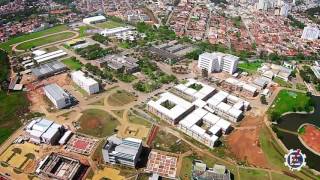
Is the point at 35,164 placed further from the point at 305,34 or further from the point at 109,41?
the point at 305,34

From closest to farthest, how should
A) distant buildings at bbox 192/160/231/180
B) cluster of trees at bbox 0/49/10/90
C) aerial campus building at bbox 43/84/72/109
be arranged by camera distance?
distant buildings at bbox 192/160/231/180
aerial campus building at bbox 43/84/72/109
cluster of trees at bbox 0/49/10/90

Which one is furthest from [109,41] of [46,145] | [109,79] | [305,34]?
[305,34]

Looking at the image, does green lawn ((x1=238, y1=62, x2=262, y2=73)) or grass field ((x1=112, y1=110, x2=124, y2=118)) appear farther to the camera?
green lawn ((x1=238, y1=62, x2=262, y2=73))

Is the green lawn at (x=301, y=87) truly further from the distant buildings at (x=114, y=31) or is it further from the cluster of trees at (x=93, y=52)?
the distant buildings at (x=114, y=31)

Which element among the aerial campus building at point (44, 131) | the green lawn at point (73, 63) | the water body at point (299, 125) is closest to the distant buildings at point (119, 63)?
the green lawn at point (73, 63)

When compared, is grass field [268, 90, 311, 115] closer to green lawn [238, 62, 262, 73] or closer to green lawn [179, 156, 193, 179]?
green lawn [238, 62, 262, 73]

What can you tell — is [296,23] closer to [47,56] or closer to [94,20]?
[94,20]

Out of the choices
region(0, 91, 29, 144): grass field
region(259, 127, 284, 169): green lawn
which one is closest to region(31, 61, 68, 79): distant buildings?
region(0, 91, 29, 144): grass field
